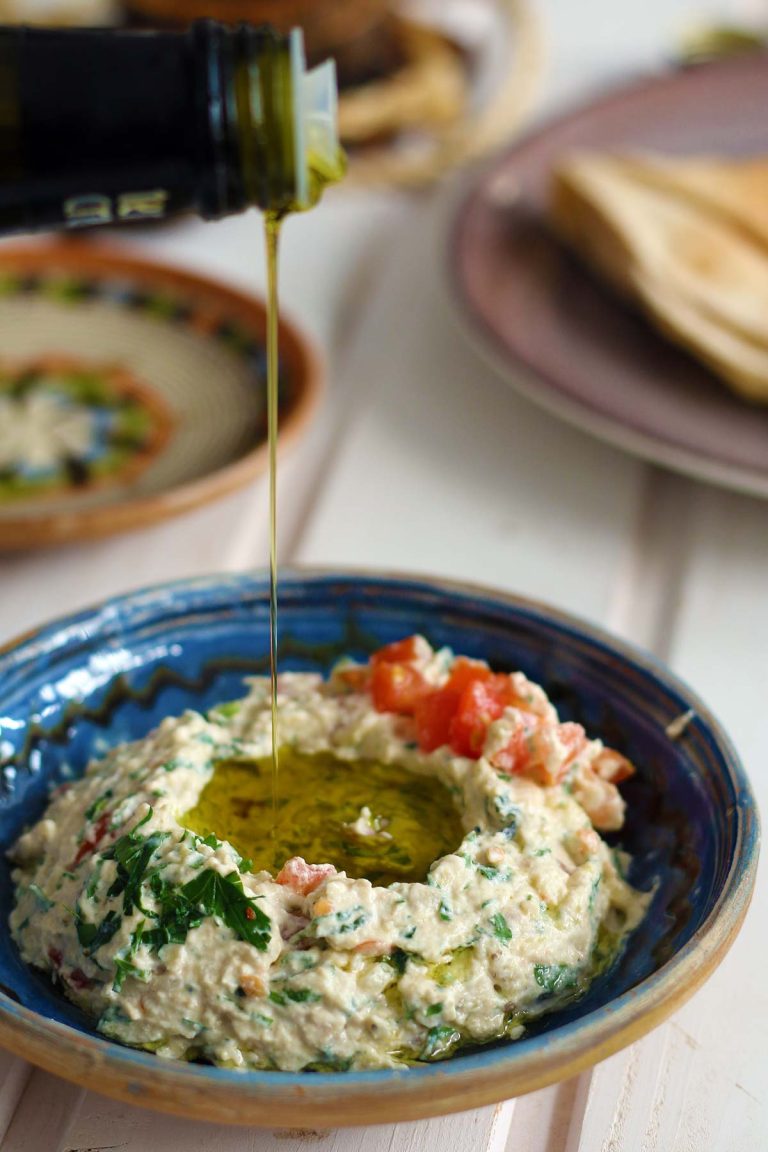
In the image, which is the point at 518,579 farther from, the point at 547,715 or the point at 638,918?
the point at 638,918

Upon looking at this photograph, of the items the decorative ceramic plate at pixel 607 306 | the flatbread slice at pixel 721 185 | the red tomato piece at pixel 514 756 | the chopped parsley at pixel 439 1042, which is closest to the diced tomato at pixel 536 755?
the red tomato piece at pixel 514 756

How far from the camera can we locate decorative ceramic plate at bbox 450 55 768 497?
1.65 metres

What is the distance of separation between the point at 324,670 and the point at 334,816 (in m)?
0.26

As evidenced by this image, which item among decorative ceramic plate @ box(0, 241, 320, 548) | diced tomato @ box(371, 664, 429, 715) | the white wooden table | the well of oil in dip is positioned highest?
diced tomato @ box(371, 664, 429, 715)

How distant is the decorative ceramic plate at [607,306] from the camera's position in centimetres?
165

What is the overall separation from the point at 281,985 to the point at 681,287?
1.24 metres

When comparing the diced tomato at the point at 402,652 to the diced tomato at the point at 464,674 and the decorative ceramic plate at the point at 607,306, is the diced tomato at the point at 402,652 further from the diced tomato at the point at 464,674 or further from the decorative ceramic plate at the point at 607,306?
the decorative ceramic plate at the point at 607,306

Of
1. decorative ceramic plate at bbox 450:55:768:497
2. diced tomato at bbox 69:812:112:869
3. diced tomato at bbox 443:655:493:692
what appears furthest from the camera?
decorative ceramic plate at bbox 450:55:768:497

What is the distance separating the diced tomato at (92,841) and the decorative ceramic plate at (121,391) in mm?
563

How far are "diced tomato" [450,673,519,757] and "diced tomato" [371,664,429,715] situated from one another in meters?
0.05

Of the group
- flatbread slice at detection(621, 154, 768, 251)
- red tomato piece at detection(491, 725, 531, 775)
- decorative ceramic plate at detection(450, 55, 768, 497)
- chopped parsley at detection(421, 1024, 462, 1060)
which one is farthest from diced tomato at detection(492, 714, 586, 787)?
flatbread slice at detection(621, 154, 768, 251)

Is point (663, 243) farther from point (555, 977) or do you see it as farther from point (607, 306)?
point (555, 977)

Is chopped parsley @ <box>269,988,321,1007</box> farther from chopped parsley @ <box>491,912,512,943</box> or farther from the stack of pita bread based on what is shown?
the stack of pita bread

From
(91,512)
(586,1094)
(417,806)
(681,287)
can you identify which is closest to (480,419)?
(681,287)
